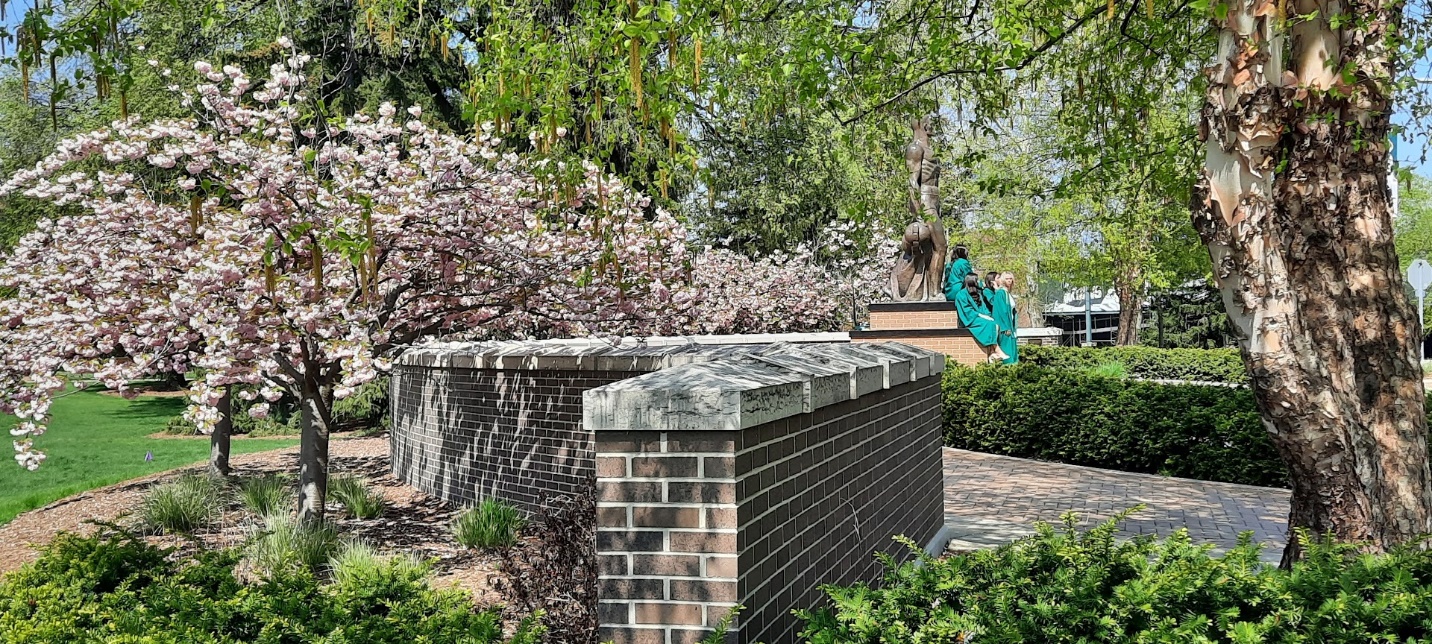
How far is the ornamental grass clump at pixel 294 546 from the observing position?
768 cm

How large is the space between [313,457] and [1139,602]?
802 cm

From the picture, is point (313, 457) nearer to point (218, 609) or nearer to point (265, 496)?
point (265, 496)

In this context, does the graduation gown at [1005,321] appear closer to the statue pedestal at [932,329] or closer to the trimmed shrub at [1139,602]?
the statue pedestal at [932,329]

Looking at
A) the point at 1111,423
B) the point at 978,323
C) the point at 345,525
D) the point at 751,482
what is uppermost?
the point at 978,323

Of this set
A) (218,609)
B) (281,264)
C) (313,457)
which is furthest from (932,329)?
(218,609)

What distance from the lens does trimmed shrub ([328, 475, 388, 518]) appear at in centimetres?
1021

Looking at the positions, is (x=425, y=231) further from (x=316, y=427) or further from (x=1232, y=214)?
(x=1232, y=214)

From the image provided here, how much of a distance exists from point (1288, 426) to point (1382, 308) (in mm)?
714

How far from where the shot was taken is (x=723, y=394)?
→ 3365 millimetres

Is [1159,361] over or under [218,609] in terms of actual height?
under

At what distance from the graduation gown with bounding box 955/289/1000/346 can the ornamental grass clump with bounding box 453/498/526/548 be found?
11976 millimetres

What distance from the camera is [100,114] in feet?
60.7

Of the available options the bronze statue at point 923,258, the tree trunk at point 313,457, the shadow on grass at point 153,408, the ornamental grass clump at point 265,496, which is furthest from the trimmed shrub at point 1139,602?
the shadow on grass at point 153,408

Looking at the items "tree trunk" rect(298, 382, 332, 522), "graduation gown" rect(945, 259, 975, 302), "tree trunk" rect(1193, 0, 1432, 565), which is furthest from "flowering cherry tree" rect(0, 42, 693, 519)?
"graduation gown" rect(945, 259, 975, 302)
